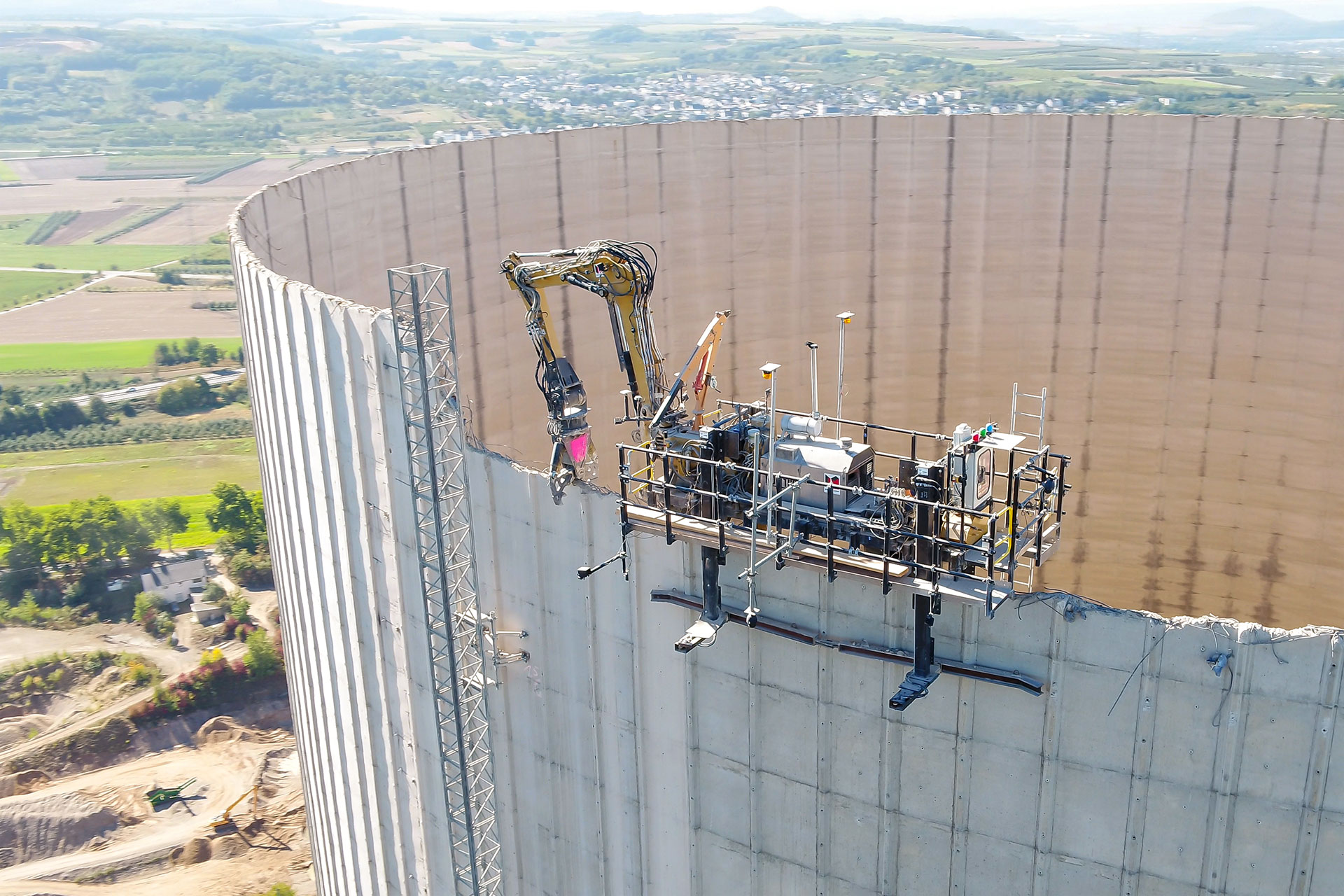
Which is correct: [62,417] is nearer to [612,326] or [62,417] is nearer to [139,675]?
[139,675]

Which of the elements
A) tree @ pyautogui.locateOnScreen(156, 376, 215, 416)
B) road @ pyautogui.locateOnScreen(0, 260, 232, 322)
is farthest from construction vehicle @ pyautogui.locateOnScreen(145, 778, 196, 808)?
road @ pyautogui.locateOnScreen(0, 260, 232, 322)

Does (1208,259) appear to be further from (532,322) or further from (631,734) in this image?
(631,734)

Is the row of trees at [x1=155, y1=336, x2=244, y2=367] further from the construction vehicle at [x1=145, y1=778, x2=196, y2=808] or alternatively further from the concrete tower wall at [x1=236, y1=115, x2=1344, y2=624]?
the concrete tower wall at [x1=236, y1=115, x2=1344, y2=624]

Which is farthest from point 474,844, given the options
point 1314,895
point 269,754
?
point 269,754

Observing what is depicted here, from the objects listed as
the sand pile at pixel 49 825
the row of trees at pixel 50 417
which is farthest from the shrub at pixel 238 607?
the row of trees at pixel 50 417

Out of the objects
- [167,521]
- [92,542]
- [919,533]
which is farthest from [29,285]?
[919,533]
